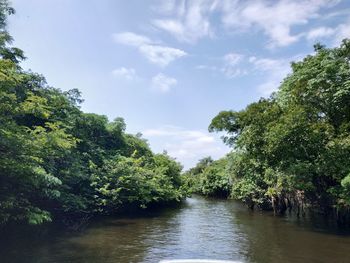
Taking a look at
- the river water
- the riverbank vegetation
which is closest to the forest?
the riverbank vegetation

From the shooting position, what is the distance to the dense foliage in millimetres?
11891

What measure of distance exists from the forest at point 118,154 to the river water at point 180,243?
136cm

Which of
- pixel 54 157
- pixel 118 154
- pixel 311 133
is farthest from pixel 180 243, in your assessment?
pixel 118 154

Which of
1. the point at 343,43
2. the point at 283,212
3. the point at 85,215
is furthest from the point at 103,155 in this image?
the point at 343,43

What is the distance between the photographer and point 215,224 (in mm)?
22516

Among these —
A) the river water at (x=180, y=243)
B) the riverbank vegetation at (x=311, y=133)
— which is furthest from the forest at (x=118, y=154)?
the river water at (x=180, y=243)

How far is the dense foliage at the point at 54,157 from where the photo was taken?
39.0 ft

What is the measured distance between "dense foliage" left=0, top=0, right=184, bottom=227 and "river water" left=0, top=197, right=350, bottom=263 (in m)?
1.35

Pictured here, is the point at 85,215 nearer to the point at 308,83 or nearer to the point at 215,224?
the point at 215,224

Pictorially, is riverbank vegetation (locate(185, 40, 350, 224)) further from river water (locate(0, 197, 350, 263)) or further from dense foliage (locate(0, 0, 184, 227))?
dense foliage (locate(0, 0, 184, 227))

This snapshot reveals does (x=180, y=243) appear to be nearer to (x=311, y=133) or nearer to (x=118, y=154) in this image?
(x=311, y=133)

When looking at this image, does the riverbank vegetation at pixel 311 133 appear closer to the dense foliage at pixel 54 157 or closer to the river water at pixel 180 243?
the river water at pixel 180 243

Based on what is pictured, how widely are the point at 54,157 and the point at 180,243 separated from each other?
7.54 metres

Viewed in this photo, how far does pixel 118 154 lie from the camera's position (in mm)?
27047
